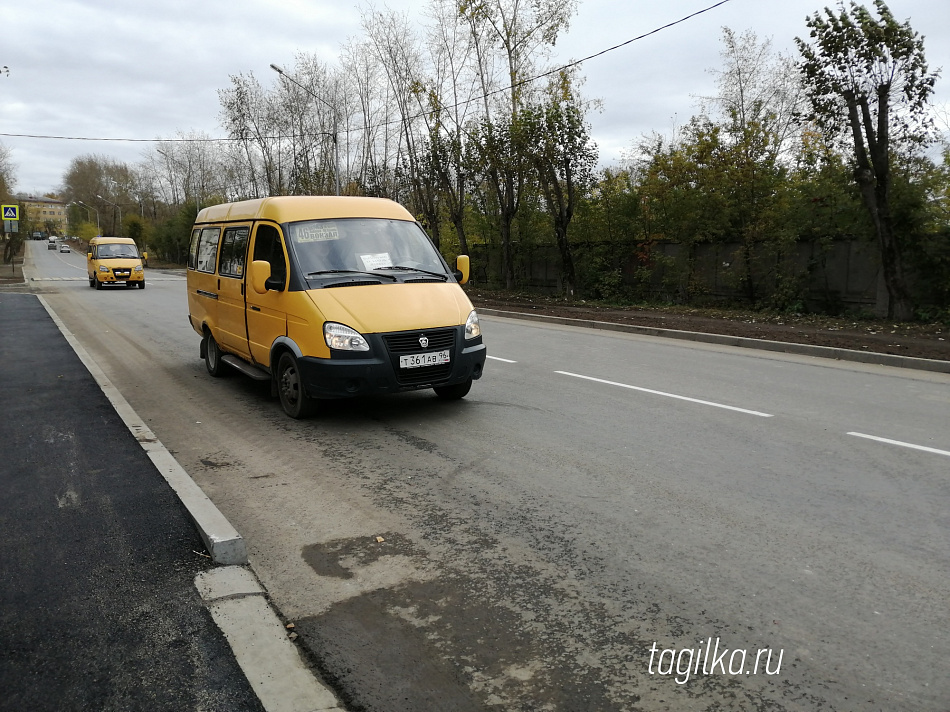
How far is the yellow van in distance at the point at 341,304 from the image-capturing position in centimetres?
675

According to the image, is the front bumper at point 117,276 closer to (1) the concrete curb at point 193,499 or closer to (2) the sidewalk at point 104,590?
(1) the concrete curb at point 193,499

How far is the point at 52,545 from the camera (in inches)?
161

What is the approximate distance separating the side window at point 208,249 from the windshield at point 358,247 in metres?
2.10

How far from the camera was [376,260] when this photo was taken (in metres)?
7.58

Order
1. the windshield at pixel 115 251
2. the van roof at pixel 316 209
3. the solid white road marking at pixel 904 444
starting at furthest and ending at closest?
1. the windshield at pixel 115 251
2. the van roof at pixel 316 209
3. the solid white road marking at pixel 904 444

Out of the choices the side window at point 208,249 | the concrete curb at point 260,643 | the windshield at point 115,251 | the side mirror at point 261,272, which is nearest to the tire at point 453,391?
the side mirror at point 261,272

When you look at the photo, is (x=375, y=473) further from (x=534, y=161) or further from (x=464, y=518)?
(x=534, y=161)

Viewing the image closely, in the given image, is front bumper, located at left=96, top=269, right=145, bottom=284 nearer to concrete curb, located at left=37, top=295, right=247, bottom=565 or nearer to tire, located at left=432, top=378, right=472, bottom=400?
concrete curb, located at left=37, top=295, right=247, bottom=565

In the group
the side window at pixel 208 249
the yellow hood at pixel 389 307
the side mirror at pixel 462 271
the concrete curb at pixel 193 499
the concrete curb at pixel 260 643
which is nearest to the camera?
the concrete curb at pixel 260 643

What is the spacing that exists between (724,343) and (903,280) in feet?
15.4

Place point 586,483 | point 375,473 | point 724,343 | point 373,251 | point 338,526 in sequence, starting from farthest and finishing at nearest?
1. point 724,343
2. point 373,251
3. point 375,473
4. point 586,483
5. point 338,526

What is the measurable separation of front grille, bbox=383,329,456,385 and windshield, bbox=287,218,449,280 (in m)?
0.93

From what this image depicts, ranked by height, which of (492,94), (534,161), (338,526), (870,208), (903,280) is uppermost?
(492,94)

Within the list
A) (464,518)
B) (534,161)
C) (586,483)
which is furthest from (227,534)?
(534,161)
